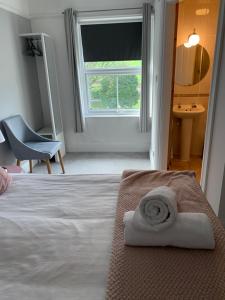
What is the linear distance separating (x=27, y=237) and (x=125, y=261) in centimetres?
50

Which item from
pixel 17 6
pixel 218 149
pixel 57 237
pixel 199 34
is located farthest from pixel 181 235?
pixel 17 6

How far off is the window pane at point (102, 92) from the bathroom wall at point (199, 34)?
3.39ft

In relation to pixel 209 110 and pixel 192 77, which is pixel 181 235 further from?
pixel 192 77

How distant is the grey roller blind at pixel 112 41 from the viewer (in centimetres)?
340

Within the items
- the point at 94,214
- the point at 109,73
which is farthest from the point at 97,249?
the point at 109,73

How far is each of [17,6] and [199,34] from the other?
247cm

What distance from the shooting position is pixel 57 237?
1084 millimetres

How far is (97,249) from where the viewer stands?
99cm

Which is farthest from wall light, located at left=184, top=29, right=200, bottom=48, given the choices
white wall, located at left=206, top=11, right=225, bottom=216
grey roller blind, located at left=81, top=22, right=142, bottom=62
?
white wall, located at left=206, top=11, right=225, bottom=216

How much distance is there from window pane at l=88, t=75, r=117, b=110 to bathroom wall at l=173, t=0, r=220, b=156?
1.03 metres

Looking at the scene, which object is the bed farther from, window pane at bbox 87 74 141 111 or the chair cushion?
window pane at bbox 87 74 141 111

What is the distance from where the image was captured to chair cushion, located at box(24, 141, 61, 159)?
2.77 meters

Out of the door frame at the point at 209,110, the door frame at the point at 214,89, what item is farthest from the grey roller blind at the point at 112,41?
the door frame at the point at 214,89

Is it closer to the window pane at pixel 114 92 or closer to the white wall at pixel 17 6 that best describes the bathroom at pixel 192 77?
the window pane at pixel 114 92
